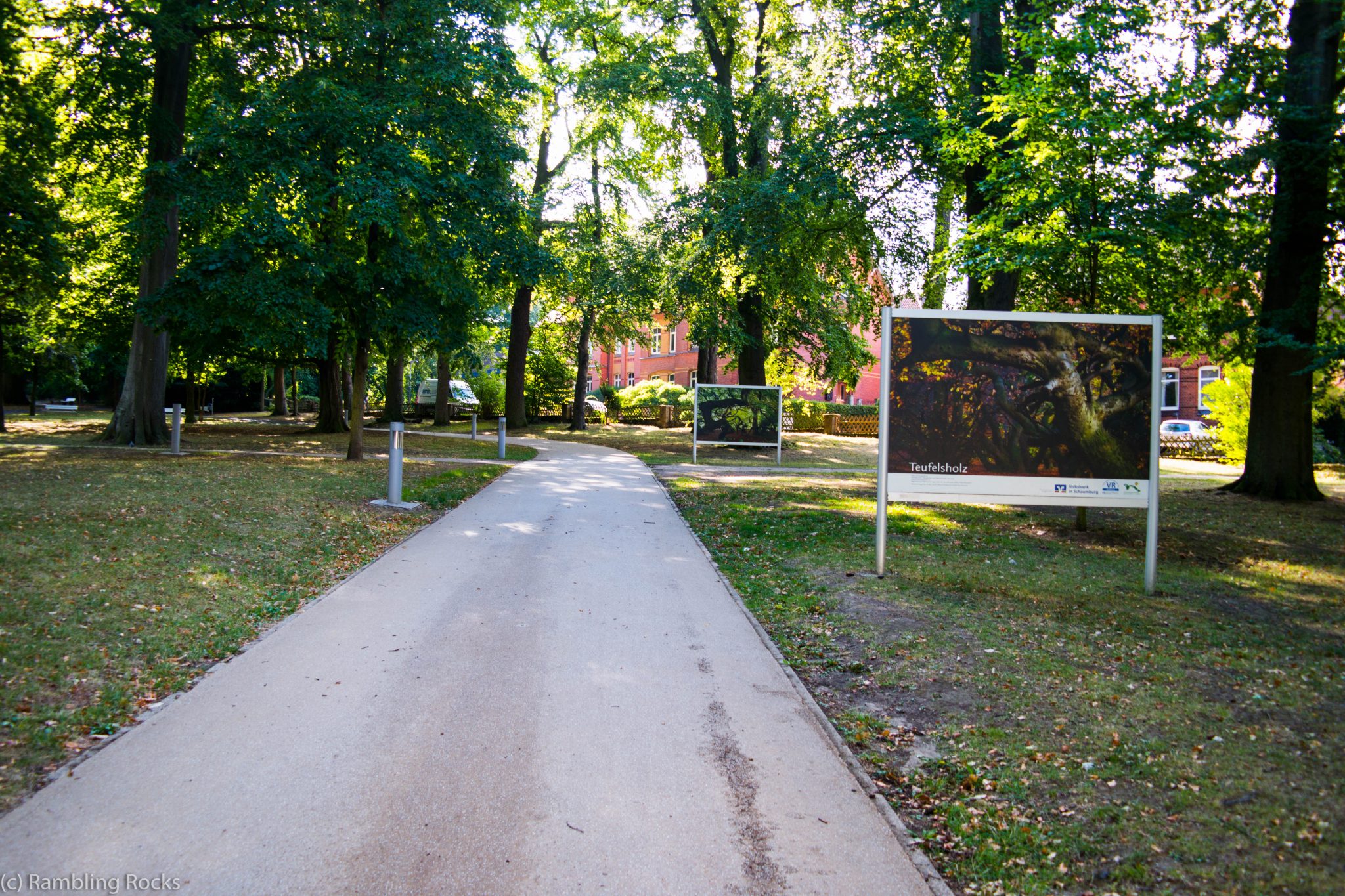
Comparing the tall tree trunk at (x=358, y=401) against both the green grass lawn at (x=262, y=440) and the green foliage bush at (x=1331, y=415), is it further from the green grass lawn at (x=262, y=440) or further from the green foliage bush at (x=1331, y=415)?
the green foliage bush at (x=1331, y=415)

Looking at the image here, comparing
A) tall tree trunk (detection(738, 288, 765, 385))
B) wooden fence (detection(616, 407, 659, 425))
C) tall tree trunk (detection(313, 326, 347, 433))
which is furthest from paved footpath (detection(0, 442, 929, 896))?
wooden fence (detection(616, 407, 659, 425))

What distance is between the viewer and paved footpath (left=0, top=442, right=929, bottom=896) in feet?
11.0

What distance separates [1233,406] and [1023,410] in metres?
21.9

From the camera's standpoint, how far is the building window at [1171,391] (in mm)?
44531

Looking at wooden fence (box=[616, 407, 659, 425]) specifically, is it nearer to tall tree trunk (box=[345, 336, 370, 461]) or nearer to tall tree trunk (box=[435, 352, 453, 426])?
tall tree trunk (box=[435, 352, 453, 426])

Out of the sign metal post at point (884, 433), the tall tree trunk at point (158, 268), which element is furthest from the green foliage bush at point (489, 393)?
the sign metal post at point (884, 433)

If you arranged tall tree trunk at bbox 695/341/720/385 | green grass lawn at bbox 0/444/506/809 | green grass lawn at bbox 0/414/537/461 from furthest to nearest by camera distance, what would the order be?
tall tree trunk at bbox 695/341/720/385 < green grass lawn at bbox 0/414/537/461 < green grass lawn at bbox 0/444/506/809

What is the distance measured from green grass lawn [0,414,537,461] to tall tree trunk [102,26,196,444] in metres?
1.12

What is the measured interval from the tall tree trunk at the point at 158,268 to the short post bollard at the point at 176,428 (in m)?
1.81

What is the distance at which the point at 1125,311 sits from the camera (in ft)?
45.6

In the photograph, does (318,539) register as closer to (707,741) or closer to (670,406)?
(707,741)

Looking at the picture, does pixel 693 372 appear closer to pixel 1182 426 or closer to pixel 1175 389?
pixel 1175 389

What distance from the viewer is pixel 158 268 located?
2016 cm

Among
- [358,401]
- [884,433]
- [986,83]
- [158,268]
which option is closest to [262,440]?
[158,268]
